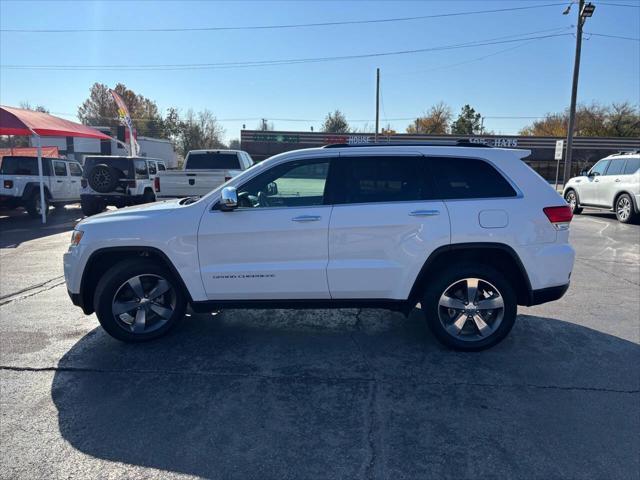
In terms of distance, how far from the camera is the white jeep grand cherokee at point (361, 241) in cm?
414

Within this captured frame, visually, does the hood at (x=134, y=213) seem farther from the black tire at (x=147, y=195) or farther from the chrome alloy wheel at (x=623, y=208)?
the chrome alloy wheel at (x=623, y=208)

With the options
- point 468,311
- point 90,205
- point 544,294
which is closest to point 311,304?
point 468,311

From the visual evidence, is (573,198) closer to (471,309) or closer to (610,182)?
(610,182)

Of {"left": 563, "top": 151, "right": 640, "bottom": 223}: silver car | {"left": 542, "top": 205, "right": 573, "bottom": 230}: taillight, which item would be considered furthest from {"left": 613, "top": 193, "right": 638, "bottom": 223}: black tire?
{"left": 542, "top": 205, "right": 573, "bottom": 230}: taillight

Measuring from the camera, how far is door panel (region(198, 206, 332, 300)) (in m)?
4.16

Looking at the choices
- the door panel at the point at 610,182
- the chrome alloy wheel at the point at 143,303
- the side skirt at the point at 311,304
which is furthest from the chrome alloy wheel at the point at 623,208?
the chrome alloy wheel at the point at 143,303

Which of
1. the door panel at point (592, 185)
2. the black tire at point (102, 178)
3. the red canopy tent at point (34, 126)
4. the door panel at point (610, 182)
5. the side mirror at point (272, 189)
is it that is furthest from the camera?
the door panel at point (592, 185)

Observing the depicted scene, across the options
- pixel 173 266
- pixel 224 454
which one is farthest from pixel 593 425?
pixel 173 266

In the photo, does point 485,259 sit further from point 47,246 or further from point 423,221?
point 47,246

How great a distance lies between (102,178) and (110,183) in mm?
Answer: 263

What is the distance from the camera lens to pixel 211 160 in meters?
12.8

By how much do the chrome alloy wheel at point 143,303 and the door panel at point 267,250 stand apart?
Result: 53 centimetres

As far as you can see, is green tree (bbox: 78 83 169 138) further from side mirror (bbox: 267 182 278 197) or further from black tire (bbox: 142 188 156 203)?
side mirror (bbox: 267 182 278 197)

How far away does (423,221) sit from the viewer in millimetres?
4109
